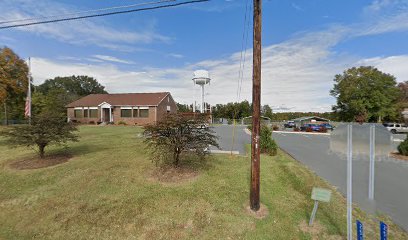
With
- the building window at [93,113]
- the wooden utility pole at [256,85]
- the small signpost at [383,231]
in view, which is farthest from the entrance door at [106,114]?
the small signpost at [383,231]

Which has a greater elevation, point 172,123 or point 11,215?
point 172,123

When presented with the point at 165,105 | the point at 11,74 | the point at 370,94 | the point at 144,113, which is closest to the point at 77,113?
the point at 144,113

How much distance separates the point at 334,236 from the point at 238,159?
611cm

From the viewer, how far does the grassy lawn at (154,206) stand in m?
4.55

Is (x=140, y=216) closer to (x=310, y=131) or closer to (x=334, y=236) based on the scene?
(x=334, y=236)

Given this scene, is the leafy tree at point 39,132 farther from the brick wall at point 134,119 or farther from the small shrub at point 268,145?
the brick wall at point 134,119

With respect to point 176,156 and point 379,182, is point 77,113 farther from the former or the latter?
point 379,182

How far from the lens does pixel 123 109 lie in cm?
4003

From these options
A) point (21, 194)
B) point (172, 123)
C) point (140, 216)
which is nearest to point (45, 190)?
point (21, 194)

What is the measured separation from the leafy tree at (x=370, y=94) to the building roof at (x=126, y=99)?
3470 cm

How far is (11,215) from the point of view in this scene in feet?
17.4

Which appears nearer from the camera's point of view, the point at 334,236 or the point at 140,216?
the point at 334,236

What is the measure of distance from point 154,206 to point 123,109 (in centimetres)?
3713

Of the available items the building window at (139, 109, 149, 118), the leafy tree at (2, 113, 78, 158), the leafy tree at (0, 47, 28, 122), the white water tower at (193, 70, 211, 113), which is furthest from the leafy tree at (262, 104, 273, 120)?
the leafy tree at (2, 113, 78, 158)
